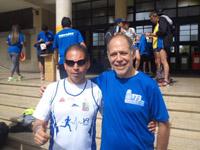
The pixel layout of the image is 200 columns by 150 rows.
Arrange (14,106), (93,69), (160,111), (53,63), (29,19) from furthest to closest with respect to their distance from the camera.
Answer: (29,19) → (93,69) → (53,63) → (14,106) → (160,111)

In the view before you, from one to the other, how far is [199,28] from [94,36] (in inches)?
180

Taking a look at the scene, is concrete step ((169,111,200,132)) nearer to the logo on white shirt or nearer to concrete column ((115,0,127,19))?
the logo on white shirt

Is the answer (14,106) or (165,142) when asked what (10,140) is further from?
(165,142)

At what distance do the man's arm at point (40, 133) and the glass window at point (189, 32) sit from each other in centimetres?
934

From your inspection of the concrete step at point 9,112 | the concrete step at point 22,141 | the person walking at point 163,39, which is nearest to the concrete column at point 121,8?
the person walking at point 163,39

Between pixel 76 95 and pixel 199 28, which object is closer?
pixel 76 95

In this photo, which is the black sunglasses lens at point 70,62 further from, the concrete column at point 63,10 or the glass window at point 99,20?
the glass window at point 99,20

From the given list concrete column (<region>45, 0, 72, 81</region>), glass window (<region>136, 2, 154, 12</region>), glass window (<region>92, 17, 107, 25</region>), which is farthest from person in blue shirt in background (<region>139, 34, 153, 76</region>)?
glass window (<region>92, 17, 107, 25</region>)

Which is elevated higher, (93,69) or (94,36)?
(94,36)

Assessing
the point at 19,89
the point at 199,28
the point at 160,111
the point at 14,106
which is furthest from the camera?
the point at 199,28

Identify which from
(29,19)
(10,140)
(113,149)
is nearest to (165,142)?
(113,149)

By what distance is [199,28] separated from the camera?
404 inches

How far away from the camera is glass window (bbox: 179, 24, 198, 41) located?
1040 cm

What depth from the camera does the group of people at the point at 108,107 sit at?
1.89 metres
